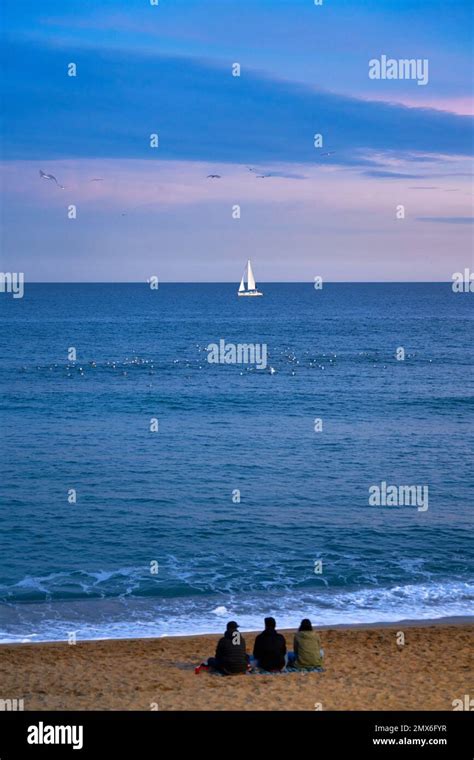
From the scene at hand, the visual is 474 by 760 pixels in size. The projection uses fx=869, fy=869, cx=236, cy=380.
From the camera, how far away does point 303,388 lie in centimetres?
6100

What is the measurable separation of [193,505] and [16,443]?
13.8 meters

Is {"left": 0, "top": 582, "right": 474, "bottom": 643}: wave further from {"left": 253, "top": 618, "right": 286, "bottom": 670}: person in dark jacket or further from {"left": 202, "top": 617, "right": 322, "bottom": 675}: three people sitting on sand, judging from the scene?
{"left": 253, "top": 618, "right": 286, "bottom": 670}: person in dark jacket

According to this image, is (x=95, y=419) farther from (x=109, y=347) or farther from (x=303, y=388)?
(x=109, y=347)

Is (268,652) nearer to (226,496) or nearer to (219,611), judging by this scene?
(219,611)

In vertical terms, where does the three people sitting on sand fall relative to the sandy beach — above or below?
above
